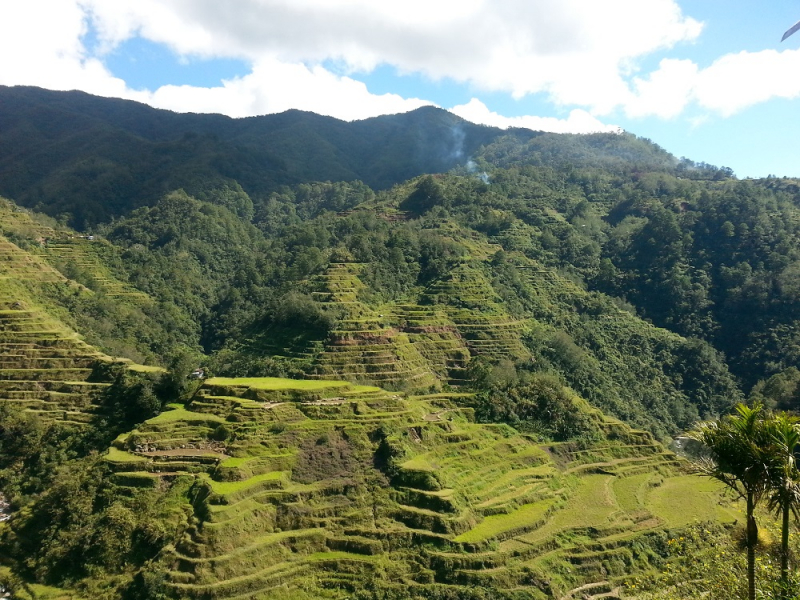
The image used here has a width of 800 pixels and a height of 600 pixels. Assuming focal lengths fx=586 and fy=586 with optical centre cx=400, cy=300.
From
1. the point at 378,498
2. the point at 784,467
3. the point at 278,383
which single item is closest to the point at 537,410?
the point at 378,498

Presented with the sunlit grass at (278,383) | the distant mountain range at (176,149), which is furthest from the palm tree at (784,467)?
the distant mountain range at (176,149)

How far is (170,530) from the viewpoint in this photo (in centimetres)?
2584

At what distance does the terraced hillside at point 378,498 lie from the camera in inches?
984

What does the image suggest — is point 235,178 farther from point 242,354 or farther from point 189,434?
point 189,434

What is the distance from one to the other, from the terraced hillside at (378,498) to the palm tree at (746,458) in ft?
59.2

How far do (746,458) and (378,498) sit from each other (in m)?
21.5

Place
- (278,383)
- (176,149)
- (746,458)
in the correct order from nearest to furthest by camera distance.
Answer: (746,458)
(278,383)
(176,149)

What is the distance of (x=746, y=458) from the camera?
9188mm

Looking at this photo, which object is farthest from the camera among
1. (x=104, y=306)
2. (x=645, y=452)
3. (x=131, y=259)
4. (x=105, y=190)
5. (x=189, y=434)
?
(x=105, y=190)

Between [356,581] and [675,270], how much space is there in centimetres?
5355

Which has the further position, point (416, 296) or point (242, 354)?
point (416, 296)

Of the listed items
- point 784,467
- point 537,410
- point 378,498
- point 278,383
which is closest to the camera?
point 784,467

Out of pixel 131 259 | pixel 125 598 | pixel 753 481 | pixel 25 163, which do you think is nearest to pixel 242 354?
pixel 125 598

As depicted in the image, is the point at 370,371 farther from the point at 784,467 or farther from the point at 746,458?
the point at 784,467
